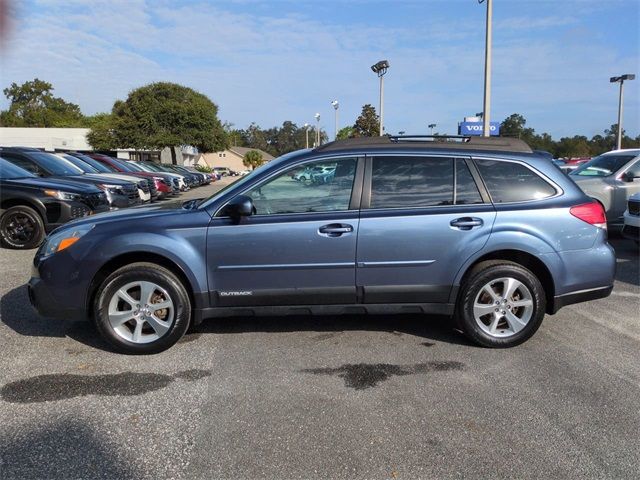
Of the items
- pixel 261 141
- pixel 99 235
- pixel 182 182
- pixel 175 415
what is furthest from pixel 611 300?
pixel 261 141

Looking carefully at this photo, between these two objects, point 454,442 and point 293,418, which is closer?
point 454,442

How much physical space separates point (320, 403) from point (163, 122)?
46868 millimetres

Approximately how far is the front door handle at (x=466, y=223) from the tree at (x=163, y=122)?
44283 millimetres

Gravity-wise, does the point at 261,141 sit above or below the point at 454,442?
above

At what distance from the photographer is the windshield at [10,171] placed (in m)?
9.32

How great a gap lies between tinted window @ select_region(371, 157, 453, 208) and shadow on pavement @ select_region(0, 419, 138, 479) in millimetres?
2690

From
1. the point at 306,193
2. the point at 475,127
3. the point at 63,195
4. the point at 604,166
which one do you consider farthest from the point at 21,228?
the point at 475,127

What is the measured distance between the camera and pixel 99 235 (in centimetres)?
432

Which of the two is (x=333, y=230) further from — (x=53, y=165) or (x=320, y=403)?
(x=53, y=165)

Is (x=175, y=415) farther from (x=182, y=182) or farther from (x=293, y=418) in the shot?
(x=182, y=182)

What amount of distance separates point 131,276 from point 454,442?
275 cm

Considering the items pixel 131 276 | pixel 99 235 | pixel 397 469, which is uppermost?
pixel 99 235

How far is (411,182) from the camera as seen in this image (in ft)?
14.9

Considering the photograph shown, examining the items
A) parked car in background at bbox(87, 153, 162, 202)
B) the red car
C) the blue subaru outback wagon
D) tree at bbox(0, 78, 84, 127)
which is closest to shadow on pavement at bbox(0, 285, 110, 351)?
the blue subaru outback wagon
